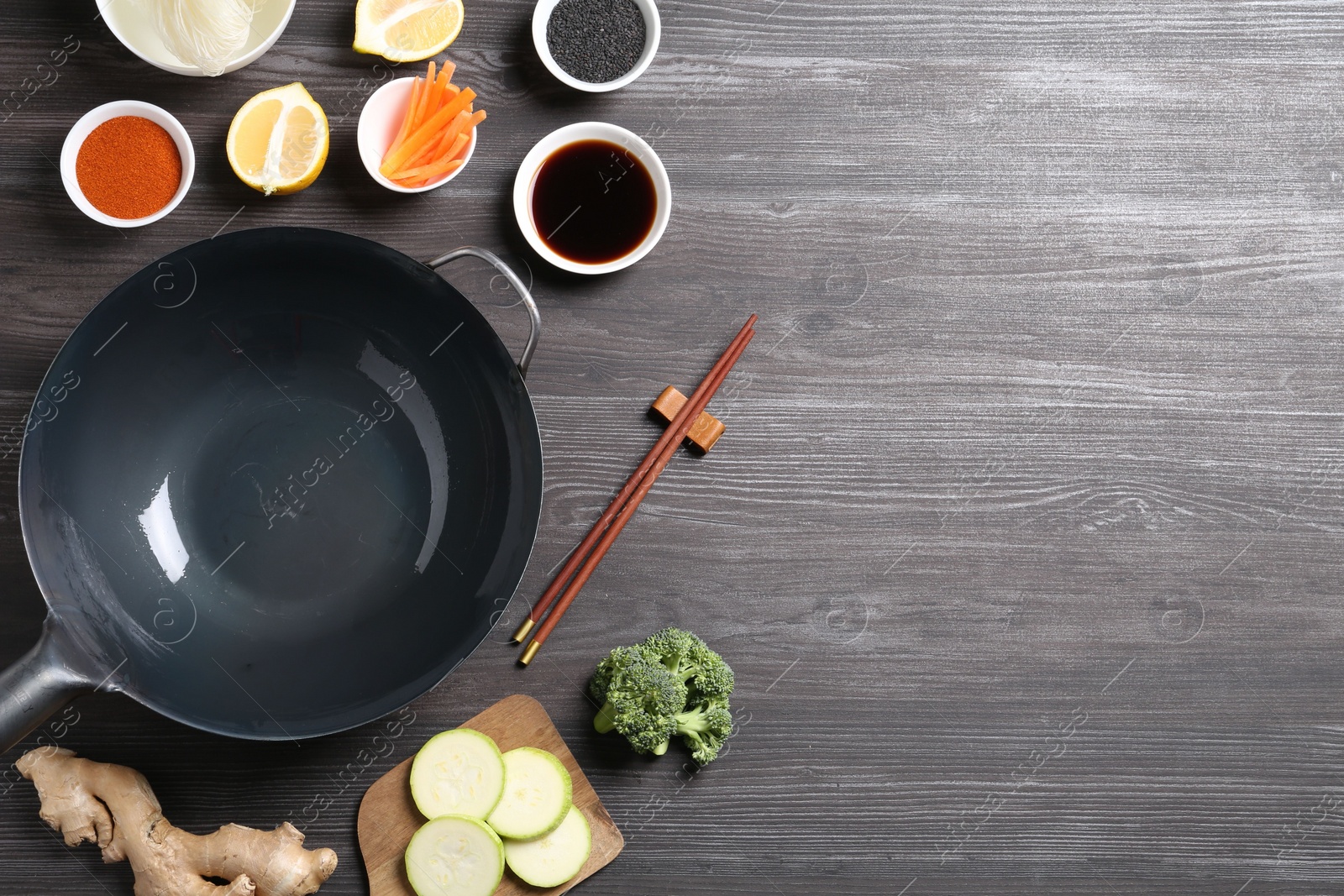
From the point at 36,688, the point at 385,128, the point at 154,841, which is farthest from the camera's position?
the point at 385,128

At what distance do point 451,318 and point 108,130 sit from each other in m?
0.62

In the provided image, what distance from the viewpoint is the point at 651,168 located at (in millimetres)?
1312

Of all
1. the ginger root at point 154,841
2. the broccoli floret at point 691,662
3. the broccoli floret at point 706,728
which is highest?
the broccoli floret at point 691,662

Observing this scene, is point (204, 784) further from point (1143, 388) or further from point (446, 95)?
point (1143, 388)

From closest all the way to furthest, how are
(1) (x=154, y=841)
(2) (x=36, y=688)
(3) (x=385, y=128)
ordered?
(2) (x=36, y=688), (1) (x=154, y=841), (3) (x=385, y=128)

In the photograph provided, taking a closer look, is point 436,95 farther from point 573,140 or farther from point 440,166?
point 573,140

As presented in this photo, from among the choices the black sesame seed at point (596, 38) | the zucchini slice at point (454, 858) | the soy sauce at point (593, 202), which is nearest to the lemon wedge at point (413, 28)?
the black sesame seed at point (596, 38)

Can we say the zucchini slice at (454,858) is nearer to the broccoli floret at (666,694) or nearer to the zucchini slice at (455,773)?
the zucchini slice at (455,773)

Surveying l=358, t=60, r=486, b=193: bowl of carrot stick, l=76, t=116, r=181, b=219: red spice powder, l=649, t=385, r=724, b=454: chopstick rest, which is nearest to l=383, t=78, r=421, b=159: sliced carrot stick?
l=358, t=60, r=486, b=193: bowl of carrot stick

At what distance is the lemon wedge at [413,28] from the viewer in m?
1.31

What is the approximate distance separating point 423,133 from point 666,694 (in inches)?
36.9

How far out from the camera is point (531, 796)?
4.13 feet

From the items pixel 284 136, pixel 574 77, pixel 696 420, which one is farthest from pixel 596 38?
pixel 696 420

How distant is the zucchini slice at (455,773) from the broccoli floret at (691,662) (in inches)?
11.5
